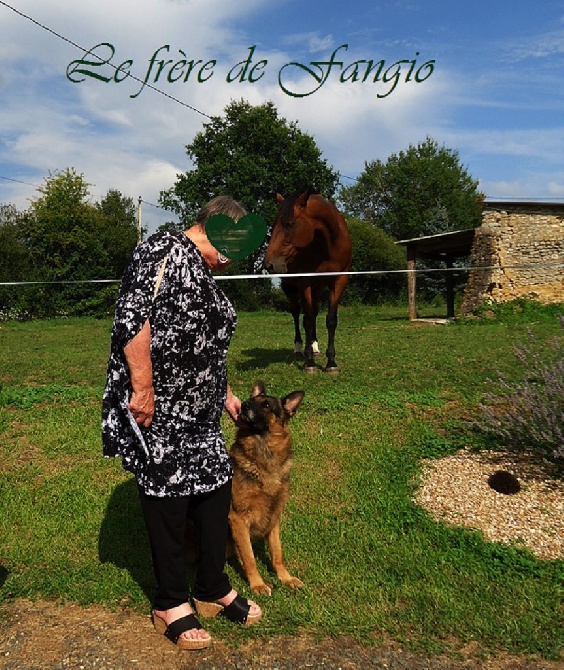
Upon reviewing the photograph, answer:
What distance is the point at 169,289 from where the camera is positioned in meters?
2.94

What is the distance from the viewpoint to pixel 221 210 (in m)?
3.08

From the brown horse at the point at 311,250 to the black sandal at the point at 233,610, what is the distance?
5.40 m

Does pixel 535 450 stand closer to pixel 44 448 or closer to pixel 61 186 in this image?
pixel 44 448

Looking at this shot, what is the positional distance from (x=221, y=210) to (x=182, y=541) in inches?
67.3

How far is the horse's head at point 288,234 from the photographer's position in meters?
8.33

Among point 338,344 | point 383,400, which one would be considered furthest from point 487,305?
point 383,400

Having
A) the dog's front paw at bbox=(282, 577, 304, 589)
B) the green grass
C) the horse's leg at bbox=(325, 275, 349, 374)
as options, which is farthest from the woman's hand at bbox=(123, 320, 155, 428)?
the horse's leg at bbox=(325, 275, 349, 374)

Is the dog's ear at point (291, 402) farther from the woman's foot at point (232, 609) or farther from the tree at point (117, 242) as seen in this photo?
the tree at point (117, 242)

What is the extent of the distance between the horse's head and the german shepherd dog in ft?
15.0

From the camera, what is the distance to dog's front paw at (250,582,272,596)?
12.1ft

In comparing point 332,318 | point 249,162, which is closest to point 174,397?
point 332,318

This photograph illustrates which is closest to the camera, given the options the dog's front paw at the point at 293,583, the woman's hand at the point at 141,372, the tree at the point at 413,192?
the woman's hand at the point at 141,372

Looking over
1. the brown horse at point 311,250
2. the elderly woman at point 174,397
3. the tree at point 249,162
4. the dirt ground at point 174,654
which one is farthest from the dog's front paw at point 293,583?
the tree at point 249,162

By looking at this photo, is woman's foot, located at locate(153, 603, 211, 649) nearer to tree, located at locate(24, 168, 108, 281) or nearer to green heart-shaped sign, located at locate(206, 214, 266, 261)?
green heart-shaped sign, located at locate(206, 214, 266, 261)
